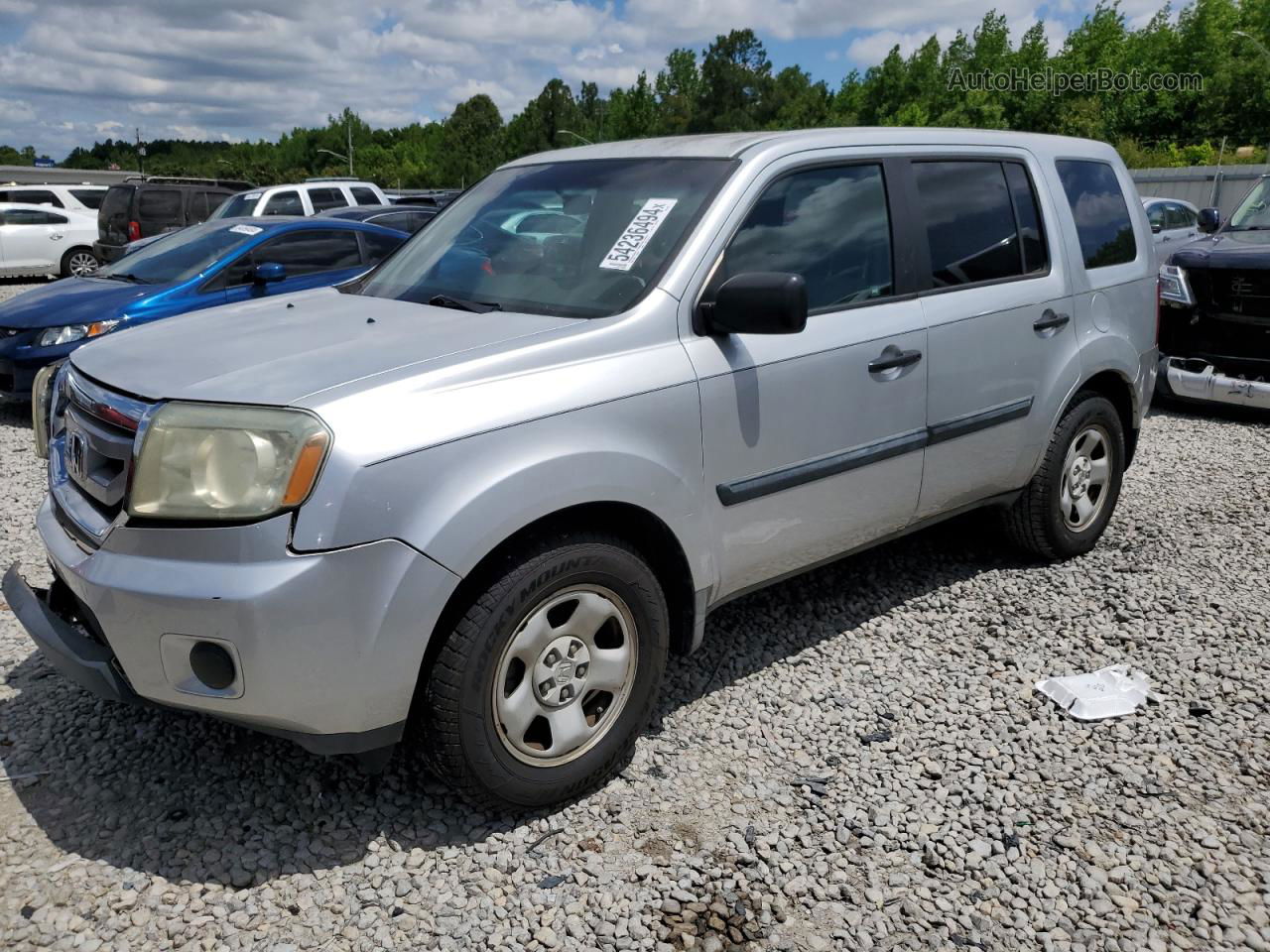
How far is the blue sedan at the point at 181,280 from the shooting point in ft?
25.8

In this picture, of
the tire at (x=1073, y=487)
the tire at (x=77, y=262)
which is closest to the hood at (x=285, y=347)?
the tire at (x=1073, y=487)

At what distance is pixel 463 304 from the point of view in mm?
3355

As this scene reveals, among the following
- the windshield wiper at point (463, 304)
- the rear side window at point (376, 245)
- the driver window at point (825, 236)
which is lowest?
the rear side window at point (376, 245)

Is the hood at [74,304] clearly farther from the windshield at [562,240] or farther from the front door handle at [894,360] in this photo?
the front door handle at [894,360]

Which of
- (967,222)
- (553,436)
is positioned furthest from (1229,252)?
(553,436)

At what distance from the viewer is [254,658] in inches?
Result: 94.7

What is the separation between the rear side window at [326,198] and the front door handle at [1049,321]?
653 inches

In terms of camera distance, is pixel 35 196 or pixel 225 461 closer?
pixel 225 461

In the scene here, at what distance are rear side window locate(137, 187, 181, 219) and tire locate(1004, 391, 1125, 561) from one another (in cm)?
1687

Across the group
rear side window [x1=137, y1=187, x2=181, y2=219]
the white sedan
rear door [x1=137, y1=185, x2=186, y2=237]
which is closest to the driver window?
rear door [x1=137, y1=185, x2=186, y2=237]

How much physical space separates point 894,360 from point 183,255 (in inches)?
275

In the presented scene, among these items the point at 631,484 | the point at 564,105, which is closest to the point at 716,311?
the point at 631,484

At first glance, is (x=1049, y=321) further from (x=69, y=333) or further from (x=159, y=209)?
(x=159, y=209)

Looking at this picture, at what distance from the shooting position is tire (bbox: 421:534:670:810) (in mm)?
2658
